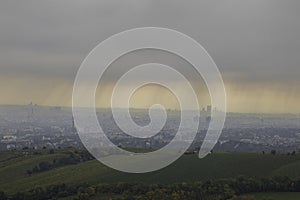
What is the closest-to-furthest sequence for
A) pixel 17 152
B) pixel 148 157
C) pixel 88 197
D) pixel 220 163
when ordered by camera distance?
pixel 88 197, pixel 220 163, pixel 148 157, pixel 17 152

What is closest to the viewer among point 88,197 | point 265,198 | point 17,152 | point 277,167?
point 265,198

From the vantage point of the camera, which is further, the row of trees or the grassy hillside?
the grassy hillside

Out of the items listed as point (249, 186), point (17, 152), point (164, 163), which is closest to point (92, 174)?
point (164, 163)

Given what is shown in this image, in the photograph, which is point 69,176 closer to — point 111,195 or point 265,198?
point 111,195

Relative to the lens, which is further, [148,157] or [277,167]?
[148,157]

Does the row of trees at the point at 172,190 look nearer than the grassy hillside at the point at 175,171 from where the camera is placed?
Yes
